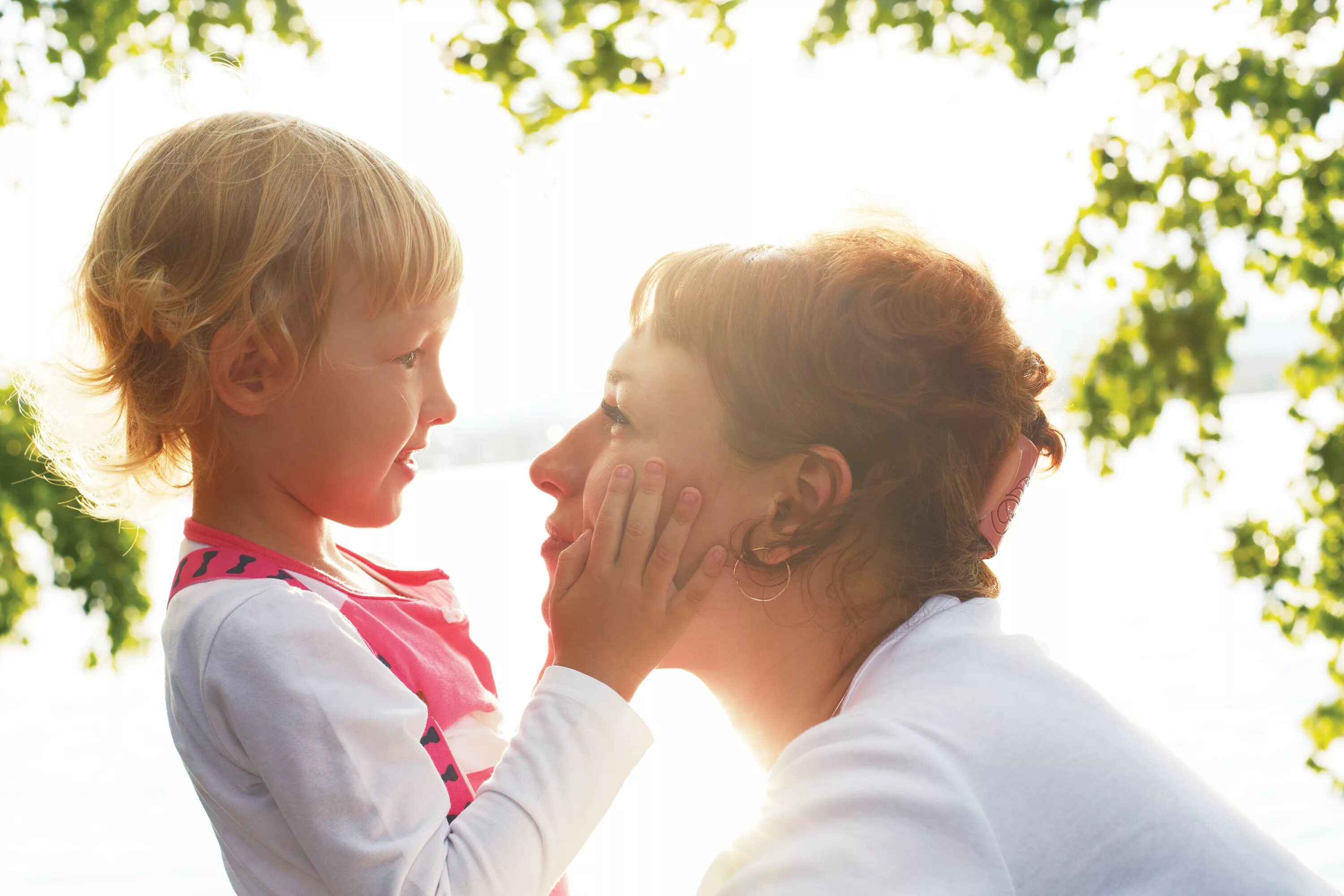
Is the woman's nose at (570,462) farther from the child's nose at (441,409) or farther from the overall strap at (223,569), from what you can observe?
the overall strap at (223,569)

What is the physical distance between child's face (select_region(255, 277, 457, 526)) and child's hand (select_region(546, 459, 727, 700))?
350 mm

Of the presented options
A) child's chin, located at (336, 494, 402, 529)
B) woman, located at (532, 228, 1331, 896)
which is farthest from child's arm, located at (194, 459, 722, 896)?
child's chin, located at (336, 494, 402, 529)

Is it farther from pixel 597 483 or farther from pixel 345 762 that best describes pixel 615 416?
pixel 345 762

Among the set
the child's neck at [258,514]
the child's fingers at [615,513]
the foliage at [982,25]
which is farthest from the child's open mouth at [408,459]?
the foliage at [982,25]

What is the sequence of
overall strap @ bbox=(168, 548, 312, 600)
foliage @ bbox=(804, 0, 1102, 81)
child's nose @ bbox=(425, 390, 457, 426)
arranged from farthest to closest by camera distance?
foliage @ bbox=(804, 0, 1102, 81)
child's nose @ bbox=(425, 390, 457, 426)
overall strap @ bbox=(168, 548, 312, 600)

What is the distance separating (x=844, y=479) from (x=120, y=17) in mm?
2374

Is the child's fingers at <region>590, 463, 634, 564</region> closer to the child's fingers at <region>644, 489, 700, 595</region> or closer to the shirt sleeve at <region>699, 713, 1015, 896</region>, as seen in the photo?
the child's fingers at <region>644, 489, 700, 595</region>

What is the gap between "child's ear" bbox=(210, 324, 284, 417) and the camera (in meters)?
1.57

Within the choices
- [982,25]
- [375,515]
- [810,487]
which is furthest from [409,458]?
[982,25]

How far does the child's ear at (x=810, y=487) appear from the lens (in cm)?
149

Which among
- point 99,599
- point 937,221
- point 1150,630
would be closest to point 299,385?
point 937,221

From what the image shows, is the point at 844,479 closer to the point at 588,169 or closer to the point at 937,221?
the point at 937,221

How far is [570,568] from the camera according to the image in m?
1.59

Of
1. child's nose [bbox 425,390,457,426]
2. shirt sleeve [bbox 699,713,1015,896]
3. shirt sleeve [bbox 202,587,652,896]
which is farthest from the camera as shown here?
child's nose [bbox 425,390,457,426]
